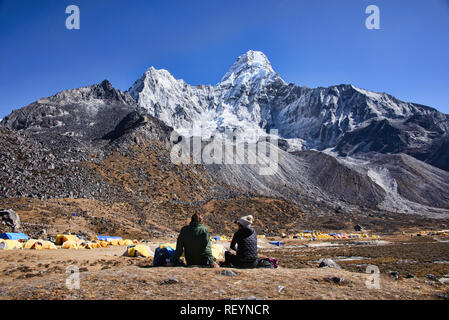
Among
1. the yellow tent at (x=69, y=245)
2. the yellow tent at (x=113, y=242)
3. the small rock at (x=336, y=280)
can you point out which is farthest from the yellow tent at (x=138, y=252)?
the small rock at (x=336, y=280)

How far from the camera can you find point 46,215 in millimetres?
32656

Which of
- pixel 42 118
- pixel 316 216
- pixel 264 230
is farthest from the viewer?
pixel 42 118

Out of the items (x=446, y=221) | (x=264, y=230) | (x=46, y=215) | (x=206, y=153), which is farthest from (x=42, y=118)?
(x=446, y=221)

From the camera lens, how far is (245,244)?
9.22 m

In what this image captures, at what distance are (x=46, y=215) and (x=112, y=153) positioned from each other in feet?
96.5

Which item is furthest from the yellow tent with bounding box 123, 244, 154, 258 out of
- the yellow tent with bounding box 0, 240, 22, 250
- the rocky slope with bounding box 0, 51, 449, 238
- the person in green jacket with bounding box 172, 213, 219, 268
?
the rocky slope with bounding box 0, 51, 449, 238

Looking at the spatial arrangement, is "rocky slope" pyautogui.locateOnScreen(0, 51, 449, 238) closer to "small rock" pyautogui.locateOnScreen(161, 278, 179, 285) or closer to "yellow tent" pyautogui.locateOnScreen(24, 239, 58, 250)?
"yellow tent" pyautogui.locateOnScreen(24, 239, 58, 250)

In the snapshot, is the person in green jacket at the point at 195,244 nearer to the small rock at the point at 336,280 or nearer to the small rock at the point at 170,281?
the small rock at the point at 170,281

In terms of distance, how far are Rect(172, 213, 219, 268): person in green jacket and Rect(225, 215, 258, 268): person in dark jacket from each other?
86 centimetres

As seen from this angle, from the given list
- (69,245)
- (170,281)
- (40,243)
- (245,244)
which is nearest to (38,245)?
(40,243)

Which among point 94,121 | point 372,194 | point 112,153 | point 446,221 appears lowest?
point 446,221

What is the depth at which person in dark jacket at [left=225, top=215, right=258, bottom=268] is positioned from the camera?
909 cm

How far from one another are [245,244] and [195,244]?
1695mm
